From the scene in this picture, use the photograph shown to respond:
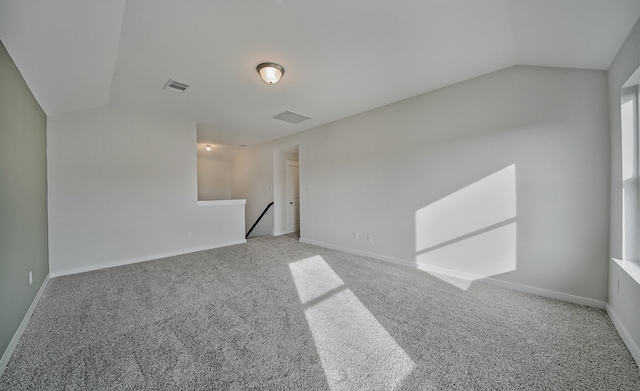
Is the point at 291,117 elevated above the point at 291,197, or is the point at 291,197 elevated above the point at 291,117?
the point at 291,117

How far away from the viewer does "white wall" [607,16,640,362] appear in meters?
1.62

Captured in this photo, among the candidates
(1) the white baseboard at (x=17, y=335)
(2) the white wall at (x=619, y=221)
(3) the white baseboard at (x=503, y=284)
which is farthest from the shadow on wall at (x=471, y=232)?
(1) the white baseboard at (x=17, y=335)

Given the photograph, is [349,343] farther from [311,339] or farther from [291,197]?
[291,197]

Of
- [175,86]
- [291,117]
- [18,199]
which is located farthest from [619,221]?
[18,199]

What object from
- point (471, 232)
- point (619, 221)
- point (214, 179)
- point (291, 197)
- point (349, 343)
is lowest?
point (349, 343)

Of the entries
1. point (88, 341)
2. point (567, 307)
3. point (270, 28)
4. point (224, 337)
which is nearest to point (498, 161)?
point (567, 307)

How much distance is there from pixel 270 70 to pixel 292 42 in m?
0.45

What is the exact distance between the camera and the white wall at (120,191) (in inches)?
130

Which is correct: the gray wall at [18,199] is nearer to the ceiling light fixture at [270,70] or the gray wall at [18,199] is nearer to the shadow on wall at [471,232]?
the ceiling light fixture at [270,70]

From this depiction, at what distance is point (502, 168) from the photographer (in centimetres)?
269

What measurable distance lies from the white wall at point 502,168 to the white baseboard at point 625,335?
20cm

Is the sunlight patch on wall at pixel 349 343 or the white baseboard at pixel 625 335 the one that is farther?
the white baseboard at pixel 625 335

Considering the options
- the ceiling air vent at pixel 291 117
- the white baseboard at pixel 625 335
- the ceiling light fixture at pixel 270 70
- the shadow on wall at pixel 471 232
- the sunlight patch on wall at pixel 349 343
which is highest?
the ceiling air vent at pixel 291 117

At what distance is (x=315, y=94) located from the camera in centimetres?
335
